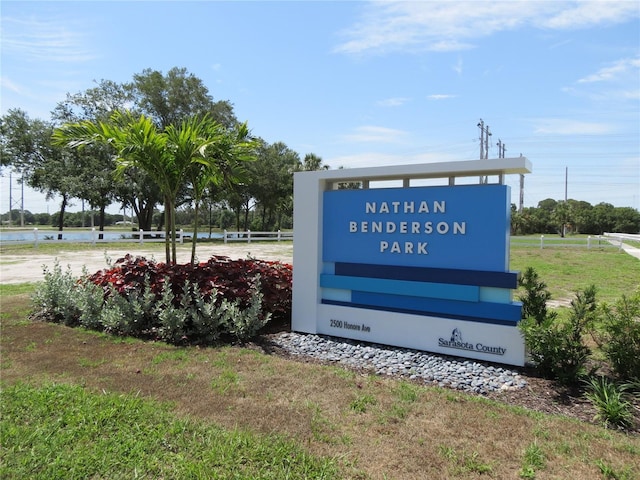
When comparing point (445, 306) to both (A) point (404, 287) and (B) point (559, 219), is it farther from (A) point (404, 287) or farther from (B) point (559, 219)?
(B) point (559, 219)

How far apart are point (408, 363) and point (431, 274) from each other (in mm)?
1097

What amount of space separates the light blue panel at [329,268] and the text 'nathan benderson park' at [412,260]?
1 centimetres

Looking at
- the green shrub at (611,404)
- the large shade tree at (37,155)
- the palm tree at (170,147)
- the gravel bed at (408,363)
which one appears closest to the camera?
the green shrub at (611,404)

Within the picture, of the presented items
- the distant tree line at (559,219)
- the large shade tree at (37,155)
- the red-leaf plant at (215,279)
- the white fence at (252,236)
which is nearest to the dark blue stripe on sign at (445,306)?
the red-leaf plant at (215,279)

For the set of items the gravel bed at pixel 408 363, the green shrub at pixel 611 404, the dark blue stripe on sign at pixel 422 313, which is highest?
the dark blue stripe on sign at pixel 422 313

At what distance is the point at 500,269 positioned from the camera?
15.3 ft

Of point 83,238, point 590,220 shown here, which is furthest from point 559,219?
point 83,238

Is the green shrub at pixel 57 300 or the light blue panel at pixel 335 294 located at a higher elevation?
the light blue panel at pixel 335 294

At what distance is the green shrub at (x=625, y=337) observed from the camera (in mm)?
3713

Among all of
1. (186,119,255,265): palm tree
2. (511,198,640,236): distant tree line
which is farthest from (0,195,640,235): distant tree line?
(186,119,255,265): palm tree

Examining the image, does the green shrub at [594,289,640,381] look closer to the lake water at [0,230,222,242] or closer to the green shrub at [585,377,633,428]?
the green shrub at [585,377,633,428]

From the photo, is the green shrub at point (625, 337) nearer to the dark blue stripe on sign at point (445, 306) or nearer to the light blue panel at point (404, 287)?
the dark blue stripe on sign at point (445, 306)

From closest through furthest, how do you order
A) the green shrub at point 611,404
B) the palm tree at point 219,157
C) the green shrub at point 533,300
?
the green shrub at point 611,404, the green shrub at point 533,300, the palm tree at point 219,157

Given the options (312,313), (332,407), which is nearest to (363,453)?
(332,407)
